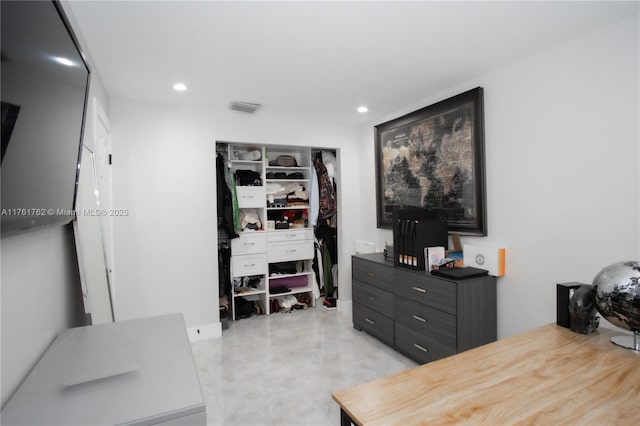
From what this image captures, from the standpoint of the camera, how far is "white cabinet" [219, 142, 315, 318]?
414 centimetres

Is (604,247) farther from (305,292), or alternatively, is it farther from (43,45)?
(305,292)

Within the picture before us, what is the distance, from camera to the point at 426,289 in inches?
107

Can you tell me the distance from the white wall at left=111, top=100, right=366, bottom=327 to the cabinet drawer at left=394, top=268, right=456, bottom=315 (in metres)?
1.98

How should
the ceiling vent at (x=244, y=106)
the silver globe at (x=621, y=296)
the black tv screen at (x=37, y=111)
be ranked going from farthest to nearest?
the ceiling vent at (x=244, y=106), the silver globe at (x=621, y=296), the black tv screen at (x=37, y=111)

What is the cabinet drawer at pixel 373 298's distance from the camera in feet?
10.4

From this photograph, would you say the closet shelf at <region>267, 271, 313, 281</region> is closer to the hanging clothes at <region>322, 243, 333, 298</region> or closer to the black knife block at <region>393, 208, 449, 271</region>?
the hanging clothes at <region>322, 243, 333, 298</region>

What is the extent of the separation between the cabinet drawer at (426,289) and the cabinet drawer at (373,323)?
372 mm

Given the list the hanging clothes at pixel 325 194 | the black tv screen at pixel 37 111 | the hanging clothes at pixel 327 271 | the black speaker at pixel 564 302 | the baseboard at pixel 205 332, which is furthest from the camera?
the hanging clothes at pixel 327 271

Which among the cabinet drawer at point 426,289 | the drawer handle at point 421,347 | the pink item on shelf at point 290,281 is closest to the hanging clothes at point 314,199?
the pink item on shelf at point 290,281

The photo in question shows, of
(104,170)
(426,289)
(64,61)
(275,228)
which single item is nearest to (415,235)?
(426,289)

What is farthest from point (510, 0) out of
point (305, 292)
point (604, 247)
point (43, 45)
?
point (305, 292)

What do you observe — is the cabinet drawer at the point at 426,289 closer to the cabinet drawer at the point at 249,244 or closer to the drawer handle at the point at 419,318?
the drawer handle at the point at 419,318

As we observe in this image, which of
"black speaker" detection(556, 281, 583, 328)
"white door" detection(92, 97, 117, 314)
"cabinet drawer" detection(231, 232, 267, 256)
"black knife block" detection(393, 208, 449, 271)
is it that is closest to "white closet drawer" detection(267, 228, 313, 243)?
"cabinet drawer" detection(231, 232, 267, 256)

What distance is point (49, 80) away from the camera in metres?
1.00
